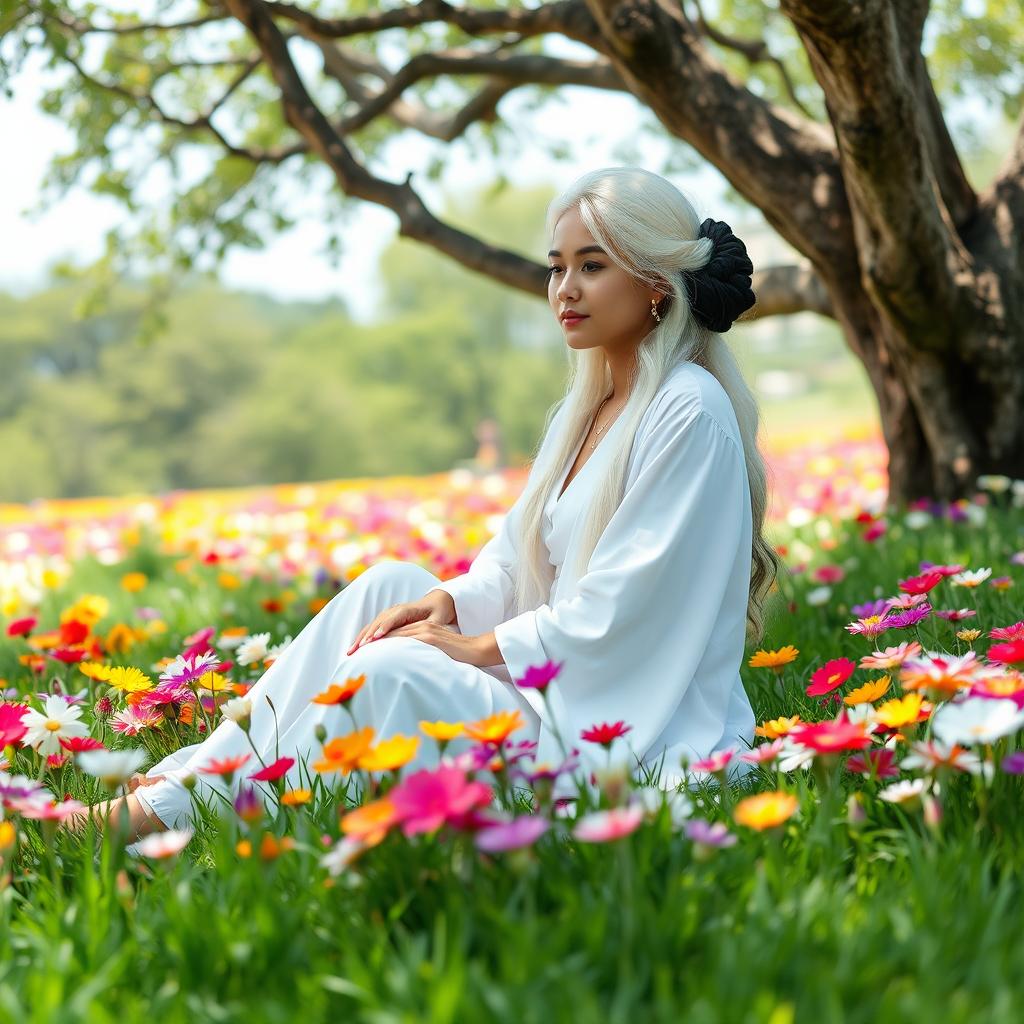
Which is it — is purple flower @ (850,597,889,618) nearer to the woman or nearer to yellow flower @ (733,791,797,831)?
the woman

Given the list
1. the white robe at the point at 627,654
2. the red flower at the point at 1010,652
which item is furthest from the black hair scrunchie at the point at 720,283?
the red flower at the point at 1010,652

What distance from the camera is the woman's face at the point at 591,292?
2.52m

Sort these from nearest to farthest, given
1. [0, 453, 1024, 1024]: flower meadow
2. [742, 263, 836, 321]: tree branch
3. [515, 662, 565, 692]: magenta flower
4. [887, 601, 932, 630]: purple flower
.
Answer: [0, 453, 1024, 1024]: flower meadow → [515, 662, 565, 692]: magenta flower → [887, 601, 932, 630]: purple flower → [742, 263, 836, 321]: tree branch

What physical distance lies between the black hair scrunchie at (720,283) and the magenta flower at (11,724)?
155 cm

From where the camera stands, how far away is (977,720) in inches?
61.7

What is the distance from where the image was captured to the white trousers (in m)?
2.01

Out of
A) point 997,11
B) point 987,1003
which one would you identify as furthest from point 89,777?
point 997,11

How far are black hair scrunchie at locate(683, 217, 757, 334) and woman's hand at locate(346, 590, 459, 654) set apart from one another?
82 cm

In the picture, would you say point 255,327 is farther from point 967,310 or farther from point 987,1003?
point 987,1003

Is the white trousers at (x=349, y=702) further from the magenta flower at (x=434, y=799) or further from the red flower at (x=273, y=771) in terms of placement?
the magenta flower at (x=434, y=799)

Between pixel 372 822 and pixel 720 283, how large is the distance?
60.5 inches

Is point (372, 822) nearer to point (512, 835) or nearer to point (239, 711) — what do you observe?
point (512, 835)

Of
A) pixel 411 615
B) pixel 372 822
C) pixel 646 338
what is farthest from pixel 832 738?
pixel 646 338

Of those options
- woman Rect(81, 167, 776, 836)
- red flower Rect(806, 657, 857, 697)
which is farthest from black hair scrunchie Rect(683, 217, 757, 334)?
red flower Rect(806, 657, 857, 697)
